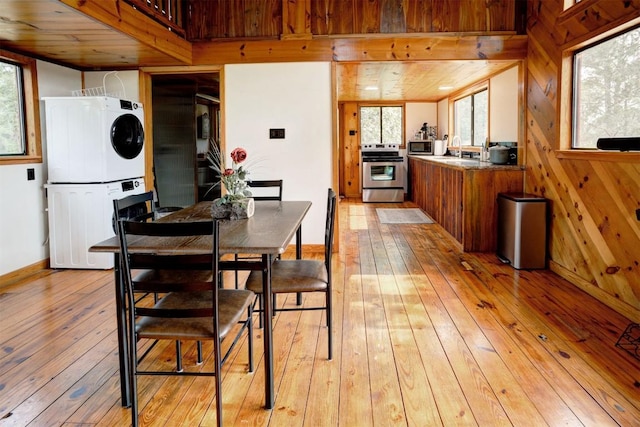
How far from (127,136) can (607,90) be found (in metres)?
4.17

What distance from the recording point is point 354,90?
8.59 meters

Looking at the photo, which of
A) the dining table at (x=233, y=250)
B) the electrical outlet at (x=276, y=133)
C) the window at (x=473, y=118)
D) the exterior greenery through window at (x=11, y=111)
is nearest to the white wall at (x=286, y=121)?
the electrical outlet at (x=276, y=133)

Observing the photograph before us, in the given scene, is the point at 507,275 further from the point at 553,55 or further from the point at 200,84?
the point at 200,84

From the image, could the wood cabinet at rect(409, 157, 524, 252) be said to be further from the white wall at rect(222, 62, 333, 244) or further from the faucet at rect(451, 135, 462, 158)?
the faucet at rect(451, 135, 462, 158)

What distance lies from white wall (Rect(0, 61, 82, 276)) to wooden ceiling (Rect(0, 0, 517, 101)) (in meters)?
0.25

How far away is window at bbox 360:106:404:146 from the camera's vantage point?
10641 millimetres

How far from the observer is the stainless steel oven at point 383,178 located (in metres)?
9.93

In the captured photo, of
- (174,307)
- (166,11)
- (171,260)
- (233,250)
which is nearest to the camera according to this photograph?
(171,260)

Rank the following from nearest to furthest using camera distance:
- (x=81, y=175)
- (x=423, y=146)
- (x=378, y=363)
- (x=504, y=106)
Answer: (x=378, y=363) → (x=81, y=175) → (x=504, y=106) → (x=423, y=146)

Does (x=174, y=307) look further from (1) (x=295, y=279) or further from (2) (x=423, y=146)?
(2) (x=423, y=146)

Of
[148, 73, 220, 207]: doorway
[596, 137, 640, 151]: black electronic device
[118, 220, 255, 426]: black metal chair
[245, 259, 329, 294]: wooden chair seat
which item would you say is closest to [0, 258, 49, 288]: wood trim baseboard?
[148, 73, 220, 207]: doorway

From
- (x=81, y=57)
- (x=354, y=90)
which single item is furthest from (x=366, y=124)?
(x=81, y=57)

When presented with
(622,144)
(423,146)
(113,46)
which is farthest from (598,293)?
(423,146)

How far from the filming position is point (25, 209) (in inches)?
182
